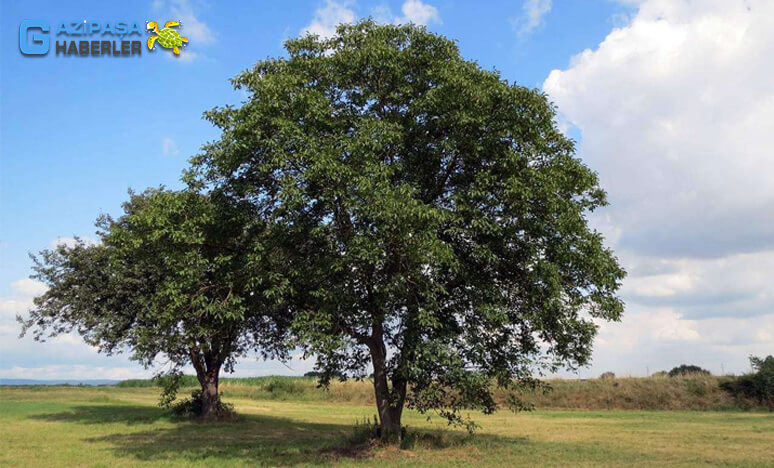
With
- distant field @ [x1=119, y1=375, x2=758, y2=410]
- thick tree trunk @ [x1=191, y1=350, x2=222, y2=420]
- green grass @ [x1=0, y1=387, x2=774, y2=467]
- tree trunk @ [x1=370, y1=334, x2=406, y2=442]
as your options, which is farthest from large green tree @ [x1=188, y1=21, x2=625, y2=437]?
distant field @ [x1=119, y1=375, x2=758, y2=410]

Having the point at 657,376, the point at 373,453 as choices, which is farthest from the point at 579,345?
the point at 657,376

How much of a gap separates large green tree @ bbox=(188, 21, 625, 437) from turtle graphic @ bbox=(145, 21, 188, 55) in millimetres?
2968

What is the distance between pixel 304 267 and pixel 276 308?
10.9 ft

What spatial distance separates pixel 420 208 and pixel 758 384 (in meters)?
49.1

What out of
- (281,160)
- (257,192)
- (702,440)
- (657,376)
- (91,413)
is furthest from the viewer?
(657,376)

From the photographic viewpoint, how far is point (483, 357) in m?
21.4

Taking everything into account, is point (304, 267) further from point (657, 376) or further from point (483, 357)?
point (657, 376)

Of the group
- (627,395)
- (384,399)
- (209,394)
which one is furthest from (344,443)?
(627,395)

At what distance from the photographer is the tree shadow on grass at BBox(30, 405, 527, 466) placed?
22.0 meters

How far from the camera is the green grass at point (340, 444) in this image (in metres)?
21.2

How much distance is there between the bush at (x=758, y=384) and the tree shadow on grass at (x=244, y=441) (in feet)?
116

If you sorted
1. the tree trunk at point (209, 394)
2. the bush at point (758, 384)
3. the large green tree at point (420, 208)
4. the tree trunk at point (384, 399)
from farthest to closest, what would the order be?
the bush at point (758, 384) → the tree trunk at point (209, 394) → the tree trunk at point (384, 399) → the large green tree at point (420, 208)

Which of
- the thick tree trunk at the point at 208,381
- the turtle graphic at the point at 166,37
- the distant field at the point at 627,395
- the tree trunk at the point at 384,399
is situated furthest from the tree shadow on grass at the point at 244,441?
the distant field at the point at 627,395

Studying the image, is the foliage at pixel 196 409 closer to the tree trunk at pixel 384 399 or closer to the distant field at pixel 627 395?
the distant field at pixel 627 395
